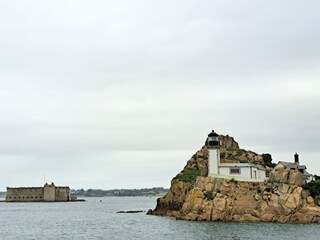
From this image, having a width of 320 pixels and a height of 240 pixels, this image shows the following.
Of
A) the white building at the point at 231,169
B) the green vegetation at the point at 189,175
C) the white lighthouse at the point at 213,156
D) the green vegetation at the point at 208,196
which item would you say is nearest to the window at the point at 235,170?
the white building at the point at 231,169

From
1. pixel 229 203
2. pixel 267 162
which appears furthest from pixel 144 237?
pixel 267 162

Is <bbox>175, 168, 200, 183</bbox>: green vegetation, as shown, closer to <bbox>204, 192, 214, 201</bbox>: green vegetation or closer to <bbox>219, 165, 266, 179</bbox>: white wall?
<bbox>219, 165, 266, 179</bbox>: white wall

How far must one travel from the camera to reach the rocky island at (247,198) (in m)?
69.4

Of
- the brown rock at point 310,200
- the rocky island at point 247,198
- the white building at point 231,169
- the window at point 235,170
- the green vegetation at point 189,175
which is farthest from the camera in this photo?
the green vegetation at point 189,175

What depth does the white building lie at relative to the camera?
254 feet

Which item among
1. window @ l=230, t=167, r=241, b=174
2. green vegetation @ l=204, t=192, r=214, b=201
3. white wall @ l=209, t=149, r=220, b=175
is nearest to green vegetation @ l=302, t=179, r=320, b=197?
window @ l=230, t=167, r=241, b=174

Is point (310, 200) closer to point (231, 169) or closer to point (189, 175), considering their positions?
point (231, 169)

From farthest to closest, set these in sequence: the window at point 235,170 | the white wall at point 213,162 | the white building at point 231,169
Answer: the white wall at point 213,162 → the window at point 235,170 → the white building at point 231,169

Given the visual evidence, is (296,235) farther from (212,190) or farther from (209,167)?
(209,167)

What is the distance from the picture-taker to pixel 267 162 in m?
94.1

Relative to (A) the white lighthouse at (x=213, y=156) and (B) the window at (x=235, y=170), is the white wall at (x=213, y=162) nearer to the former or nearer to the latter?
(A) the white lighthouse at (x=213, y=156)

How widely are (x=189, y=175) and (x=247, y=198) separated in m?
14.2

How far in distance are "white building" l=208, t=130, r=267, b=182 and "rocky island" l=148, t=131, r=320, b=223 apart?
0.15 m

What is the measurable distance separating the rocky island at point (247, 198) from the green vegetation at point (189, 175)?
0.51m
